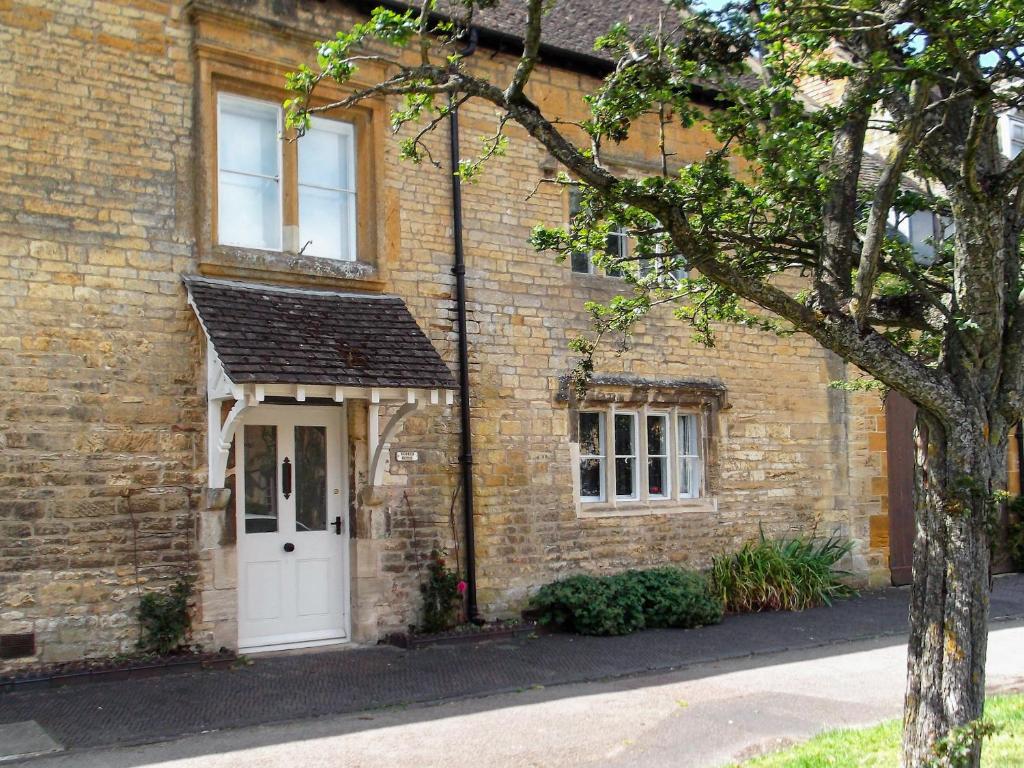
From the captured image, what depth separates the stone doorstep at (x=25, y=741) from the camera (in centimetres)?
633

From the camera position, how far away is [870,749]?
606 cm

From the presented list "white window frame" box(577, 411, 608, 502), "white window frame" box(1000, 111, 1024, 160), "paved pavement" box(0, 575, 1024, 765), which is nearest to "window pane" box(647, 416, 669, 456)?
"white window frame" box(577, 411, 608, 502)

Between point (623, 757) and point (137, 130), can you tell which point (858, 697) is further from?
point (137, 130)

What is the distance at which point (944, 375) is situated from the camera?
5.16m

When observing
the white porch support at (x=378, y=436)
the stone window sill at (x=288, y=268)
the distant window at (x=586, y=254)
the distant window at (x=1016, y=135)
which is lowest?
the white porch support at (x=378, y=436)

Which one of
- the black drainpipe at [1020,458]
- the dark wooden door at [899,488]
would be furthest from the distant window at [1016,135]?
the dark wooden door at [899,488]

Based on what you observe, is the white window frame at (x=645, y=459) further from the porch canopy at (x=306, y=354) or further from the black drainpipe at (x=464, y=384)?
the porch canopy at (x=306, y=354)

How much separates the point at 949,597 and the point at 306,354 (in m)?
5.62

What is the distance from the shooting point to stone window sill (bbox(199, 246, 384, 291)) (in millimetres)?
9250

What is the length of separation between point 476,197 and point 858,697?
6319mm

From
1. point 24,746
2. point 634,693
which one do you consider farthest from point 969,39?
point 24,746

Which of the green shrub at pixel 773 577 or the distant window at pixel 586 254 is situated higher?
the distant window at pixel 586 254

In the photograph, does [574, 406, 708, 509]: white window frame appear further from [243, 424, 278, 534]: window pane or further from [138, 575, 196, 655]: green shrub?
[138, 575, 196, 655]: green shrub

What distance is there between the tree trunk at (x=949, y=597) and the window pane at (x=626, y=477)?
22.9 feet
